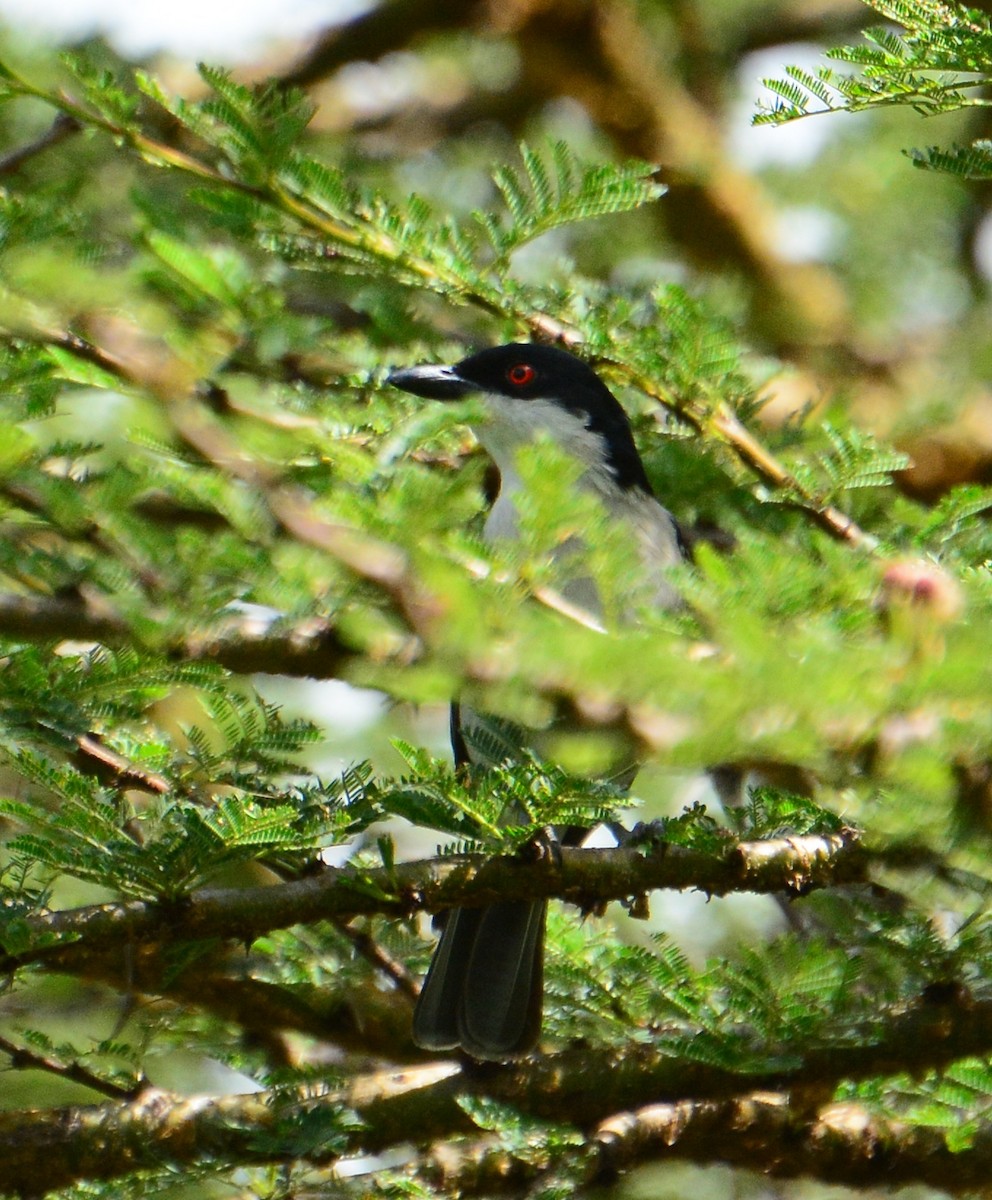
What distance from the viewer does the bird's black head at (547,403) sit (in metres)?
4.96

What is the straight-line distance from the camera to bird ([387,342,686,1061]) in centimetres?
395

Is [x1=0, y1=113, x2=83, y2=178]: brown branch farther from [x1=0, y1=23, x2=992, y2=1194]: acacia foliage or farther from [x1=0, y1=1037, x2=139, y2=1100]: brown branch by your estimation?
[x1=0, y1=1037, x2=139, y2=1100]: brown branch

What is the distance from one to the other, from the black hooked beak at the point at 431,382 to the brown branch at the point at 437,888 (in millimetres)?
1616

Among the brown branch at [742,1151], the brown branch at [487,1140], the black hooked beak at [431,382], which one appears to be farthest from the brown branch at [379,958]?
the black hooked beak at [431,382]

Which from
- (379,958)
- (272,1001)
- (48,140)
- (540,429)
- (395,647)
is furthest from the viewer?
(540,429)

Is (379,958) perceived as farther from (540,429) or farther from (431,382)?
(540,429)

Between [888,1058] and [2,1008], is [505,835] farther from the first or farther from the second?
[2,1008]

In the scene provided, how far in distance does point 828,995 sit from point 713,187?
4212mm

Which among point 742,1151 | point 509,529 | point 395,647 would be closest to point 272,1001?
point 742,1151

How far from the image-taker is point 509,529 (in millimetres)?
3496

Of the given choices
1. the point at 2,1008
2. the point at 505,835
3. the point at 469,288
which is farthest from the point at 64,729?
the point at 2,1008

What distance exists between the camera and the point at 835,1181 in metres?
3.52

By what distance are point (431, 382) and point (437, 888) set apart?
1862 mm

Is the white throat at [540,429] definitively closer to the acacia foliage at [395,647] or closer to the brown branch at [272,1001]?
the acacia foliage at [395,647]
